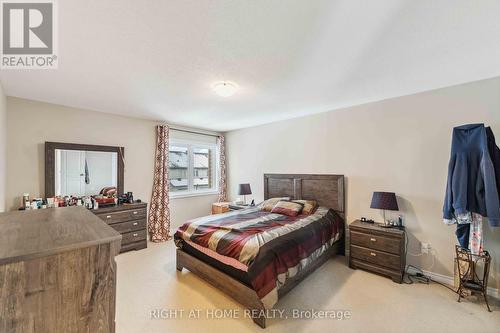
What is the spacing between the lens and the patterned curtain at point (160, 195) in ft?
13.6

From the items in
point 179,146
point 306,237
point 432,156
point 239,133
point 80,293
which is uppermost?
point 239,133

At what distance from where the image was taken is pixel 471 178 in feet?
7.37

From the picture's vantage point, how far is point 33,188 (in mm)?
3049

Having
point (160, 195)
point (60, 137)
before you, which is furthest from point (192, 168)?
point (60, 137)

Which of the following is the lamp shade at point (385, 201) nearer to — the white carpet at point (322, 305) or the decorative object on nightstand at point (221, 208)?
the white carpet at point (322, 305)

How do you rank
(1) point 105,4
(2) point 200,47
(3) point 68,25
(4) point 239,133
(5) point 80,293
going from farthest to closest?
(4) point 239,133, (2) point 200,47, (3) point 68,25, (1) point 105,4, (5) point 80,293

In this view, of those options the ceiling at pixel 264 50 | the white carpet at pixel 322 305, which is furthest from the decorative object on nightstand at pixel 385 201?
the ceiling at pixel 264 50

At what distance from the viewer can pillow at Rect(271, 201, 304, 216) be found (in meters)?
3.34

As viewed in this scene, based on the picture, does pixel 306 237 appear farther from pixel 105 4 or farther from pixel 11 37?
pixel 11 37

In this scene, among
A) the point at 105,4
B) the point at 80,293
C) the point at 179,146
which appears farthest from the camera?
the point at 179,146

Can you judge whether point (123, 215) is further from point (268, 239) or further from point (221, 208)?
point (268, 239)

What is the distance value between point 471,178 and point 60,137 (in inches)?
212

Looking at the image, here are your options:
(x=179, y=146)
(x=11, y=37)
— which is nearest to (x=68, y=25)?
(x=11, y=37)

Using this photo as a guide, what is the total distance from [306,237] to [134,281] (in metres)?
2.21
